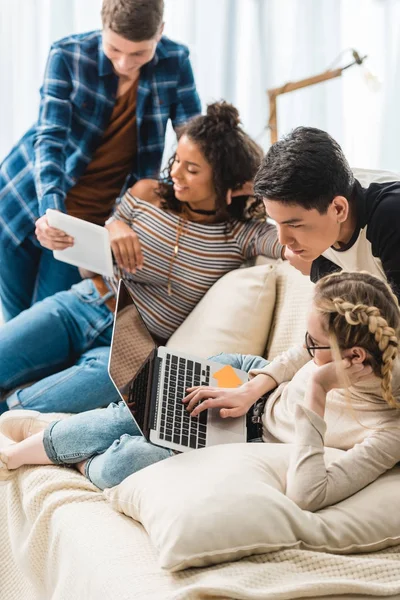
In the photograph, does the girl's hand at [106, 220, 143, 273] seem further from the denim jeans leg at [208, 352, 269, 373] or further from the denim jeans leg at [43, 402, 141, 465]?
the denim jeans leg at [43, 402, 141, 465]

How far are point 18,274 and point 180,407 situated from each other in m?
1.15

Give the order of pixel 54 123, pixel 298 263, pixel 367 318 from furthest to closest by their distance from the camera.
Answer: pixel 54 123 < pixel 298 263 < pixel 367 318

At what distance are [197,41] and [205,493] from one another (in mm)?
2338

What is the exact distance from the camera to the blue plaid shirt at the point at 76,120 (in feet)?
7.73

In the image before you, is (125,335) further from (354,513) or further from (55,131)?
(55,131)

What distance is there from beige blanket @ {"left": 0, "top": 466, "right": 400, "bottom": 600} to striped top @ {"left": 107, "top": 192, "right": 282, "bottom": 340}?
72cm

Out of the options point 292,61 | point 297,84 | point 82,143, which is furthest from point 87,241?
point 292,61

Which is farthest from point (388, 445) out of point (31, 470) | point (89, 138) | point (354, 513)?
point (89, 138)

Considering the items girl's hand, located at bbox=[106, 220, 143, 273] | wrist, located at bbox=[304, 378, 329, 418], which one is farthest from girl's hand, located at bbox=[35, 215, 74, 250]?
wrist, located at bbox=[304, 378, 329, 418]

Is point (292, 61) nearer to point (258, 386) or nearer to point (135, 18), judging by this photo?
point (135, 18)

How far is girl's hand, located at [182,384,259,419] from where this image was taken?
1.58 m

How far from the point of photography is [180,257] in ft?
7.31

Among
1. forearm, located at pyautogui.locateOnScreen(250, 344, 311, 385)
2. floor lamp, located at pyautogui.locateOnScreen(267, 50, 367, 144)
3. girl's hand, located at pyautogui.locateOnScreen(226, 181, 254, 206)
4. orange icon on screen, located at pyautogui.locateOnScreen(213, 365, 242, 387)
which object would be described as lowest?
orange icon on screen, located at pyautogui.locateOnScreen(213, 365, 242, 387)

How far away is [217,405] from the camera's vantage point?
158cm
